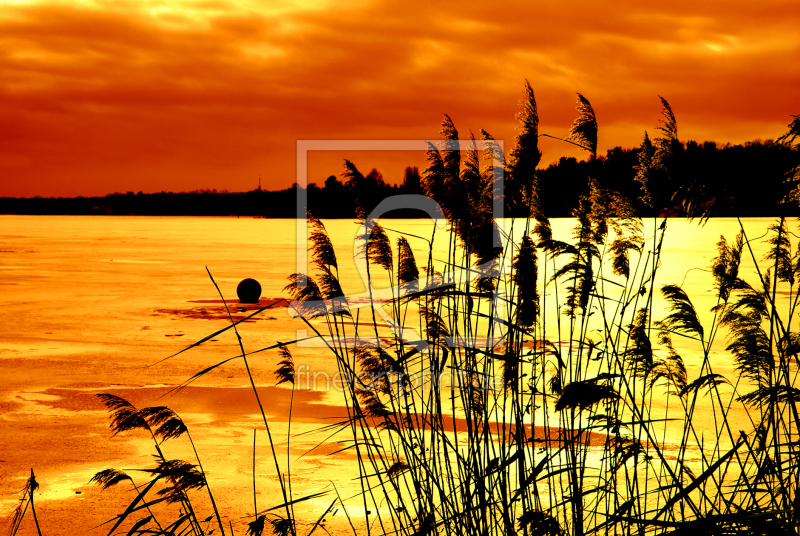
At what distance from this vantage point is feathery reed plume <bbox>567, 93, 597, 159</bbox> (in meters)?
2.66

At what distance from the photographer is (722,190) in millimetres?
2797

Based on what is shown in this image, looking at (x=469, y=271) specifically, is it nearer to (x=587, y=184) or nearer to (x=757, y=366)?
(x=587, y=184)

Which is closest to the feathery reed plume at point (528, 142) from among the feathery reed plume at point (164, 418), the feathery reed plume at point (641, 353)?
the feathery reed plume at point (641, 353)

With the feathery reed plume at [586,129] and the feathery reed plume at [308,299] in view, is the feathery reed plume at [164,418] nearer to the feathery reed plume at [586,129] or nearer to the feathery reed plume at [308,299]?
the feathery reed plume at [308,299]

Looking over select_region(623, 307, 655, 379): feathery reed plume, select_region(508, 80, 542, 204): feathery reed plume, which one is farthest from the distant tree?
select_region(623, 307, 655, 379): feathery reed plume

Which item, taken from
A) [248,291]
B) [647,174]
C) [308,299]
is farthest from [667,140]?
[248,291]

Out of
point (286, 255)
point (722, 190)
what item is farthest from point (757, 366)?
point (286, 255)

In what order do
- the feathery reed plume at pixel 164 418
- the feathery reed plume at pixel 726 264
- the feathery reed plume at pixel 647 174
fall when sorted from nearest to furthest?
the feathery reed plume at pixel 164 418 < the feathery reed plume at pixel 647 174 < the feathery reed plume at pixel 726 264

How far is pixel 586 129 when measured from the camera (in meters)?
2.66

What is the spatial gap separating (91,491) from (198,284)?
10916 mm

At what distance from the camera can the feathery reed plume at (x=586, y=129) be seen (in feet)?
8.73

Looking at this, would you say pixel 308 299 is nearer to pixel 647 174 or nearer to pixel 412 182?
pixel 412 182

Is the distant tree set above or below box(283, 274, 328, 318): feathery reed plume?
above

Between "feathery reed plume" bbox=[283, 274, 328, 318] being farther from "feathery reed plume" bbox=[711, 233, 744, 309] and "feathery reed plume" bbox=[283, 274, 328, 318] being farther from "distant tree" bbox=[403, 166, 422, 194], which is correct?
"feathery reed plume" bbox=[711, 233, 744, 309]
